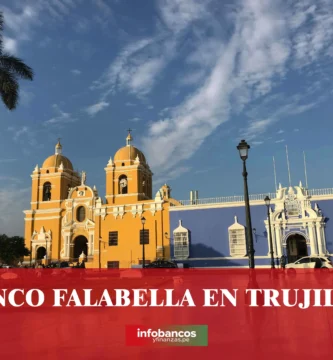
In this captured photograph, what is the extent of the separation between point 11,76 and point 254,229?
19611 mm

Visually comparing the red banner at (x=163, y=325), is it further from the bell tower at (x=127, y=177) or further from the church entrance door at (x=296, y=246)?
the bell tower at (x=127, y=177)

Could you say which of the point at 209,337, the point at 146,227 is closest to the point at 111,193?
the point at 146,227

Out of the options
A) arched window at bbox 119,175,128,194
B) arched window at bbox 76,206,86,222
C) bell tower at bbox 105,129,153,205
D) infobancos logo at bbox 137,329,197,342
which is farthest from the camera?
arched window at bbox 76,206,86,222

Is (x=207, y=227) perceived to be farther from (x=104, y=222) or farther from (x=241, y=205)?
(x=104, y=222)

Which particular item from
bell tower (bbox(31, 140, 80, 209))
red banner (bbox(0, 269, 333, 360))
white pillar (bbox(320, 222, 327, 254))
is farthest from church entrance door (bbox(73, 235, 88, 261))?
red banner (bbox(0, 269, 333, 360))

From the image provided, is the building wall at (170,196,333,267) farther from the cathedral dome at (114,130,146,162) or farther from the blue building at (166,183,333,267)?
the cathedral dome at (114,130,146,162)

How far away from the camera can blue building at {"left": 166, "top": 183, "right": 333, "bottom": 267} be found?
2719 centimetres

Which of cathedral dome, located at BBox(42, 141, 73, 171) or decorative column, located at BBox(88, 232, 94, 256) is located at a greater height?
cathedral dome, located at BBox(42, 141, 73, 171)

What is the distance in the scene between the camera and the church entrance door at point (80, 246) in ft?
123

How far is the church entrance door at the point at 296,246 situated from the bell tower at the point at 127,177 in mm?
13659

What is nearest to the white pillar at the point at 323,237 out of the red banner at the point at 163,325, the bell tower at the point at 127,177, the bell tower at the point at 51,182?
the bell tower at the point at 127,177

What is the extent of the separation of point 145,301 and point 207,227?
21.8 metres

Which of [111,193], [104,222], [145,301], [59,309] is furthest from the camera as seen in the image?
[111,193]

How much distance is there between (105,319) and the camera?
8750 millimetres
